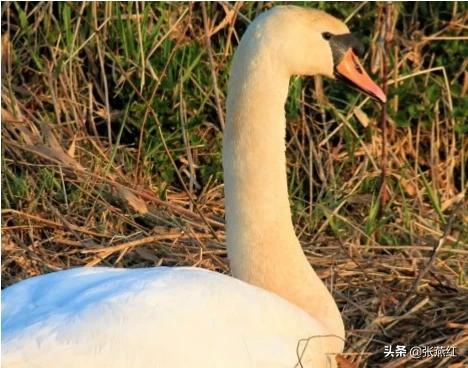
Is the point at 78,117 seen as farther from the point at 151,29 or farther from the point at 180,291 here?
the point at 180,291

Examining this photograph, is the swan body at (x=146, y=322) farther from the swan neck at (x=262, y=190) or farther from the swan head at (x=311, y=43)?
the swan head at (x=311, y=43)

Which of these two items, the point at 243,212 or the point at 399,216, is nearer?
the point at 243,212

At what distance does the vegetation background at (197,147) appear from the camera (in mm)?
3873

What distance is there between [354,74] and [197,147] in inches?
49.0

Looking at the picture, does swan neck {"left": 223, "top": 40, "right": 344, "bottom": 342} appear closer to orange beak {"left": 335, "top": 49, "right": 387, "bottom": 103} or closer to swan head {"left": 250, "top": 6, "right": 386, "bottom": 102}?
swan head {"left": 250, "top": 6, "right": 386, "bottom": 102}

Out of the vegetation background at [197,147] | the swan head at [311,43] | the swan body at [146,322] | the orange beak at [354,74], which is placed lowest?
the vegetation background at [197,147]

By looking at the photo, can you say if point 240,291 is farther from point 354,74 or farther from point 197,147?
point 197,147

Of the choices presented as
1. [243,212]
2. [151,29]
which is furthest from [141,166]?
[243,212]

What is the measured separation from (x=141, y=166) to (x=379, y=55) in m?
0.95

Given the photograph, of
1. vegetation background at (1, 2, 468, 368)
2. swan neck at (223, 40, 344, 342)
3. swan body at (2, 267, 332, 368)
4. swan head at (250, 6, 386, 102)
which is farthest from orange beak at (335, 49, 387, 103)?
swan body at (2, 267, 332, 368)

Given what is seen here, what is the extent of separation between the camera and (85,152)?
438cm

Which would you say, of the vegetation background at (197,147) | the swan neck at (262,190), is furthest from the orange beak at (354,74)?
the vegetation background at (197,147)

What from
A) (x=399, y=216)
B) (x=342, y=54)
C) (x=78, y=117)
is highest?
(x=342, y=54)

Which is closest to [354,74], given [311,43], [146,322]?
[311,43]
